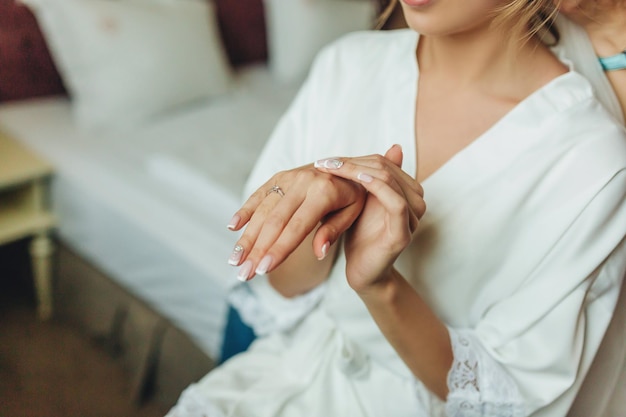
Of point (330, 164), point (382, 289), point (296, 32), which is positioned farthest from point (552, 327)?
point (296, 32)

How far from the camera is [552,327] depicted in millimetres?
775

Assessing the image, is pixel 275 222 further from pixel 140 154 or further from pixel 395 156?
pixel 140 154

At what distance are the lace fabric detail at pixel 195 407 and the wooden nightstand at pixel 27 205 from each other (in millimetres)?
860

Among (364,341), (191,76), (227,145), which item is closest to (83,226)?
(227,145)

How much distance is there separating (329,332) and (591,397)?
38 centimetres

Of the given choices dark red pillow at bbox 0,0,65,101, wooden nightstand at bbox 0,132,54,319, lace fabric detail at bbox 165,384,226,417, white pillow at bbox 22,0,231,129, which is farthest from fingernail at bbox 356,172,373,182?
dark red pillow at bbox 0,0,65,101

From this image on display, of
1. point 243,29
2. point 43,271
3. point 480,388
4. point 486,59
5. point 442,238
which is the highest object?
point 486,59

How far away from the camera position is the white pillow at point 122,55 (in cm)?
173

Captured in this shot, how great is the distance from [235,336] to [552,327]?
1.87ft

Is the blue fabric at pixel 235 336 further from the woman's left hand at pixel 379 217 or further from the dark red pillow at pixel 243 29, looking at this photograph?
the dark red pillow at pixel 243 29

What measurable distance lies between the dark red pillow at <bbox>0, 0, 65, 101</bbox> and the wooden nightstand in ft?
0.60

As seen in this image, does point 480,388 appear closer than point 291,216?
No

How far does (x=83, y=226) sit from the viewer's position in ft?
5.24

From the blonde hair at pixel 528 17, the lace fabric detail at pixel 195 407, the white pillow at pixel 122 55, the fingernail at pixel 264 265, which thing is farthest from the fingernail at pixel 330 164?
the white pillow at pixel 122 55
